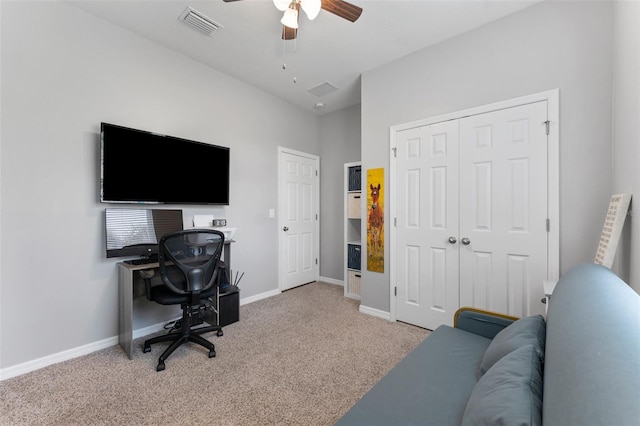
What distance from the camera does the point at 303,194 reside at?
14.4 ft

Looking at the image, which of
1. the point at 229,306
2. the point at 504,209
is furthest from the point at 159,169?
the point at 504,209

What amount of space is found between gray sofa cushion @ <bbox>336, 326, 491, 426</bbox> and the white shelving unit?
218 centimetres

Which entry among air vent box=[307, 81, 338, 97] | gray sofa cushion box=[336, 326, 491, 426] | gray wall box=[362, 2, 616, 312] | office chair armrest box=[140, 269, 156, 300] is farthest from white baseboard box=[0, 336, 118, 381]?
gray wall box=[362, 2, 616, 312]

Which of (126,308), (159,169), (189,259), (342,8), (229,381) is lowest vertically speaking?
(229,381)

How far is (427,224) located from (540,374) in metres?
1.97

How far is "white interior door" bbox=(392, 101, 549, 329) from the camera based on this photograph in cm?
220

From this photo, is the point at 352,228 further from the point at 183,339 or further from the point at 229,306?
the point at 183,339

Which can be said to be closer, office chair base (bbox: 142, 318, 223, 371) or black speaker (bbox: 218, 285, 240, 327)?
office chair base (bbox: 142, 318, 223, 371)

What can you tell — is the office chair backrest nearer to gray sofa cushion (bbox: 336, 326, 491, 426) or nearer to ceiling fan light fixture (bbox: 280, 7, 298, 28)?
gray sofa cushion (bbox: 336, 326, 491, 426)

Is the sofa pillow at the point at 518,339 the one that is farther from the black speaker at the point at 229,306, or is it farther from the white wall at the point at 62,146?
the white wall at the point at 62,146

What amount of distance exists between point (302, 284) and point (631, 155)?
387 cm

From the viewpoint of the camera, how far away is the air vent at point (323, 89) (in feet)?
11.7

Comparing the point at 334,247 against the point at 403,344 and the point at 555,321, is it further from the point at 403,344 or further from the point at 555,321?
the point at 555,321

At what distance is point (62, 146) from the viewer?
2176mm
